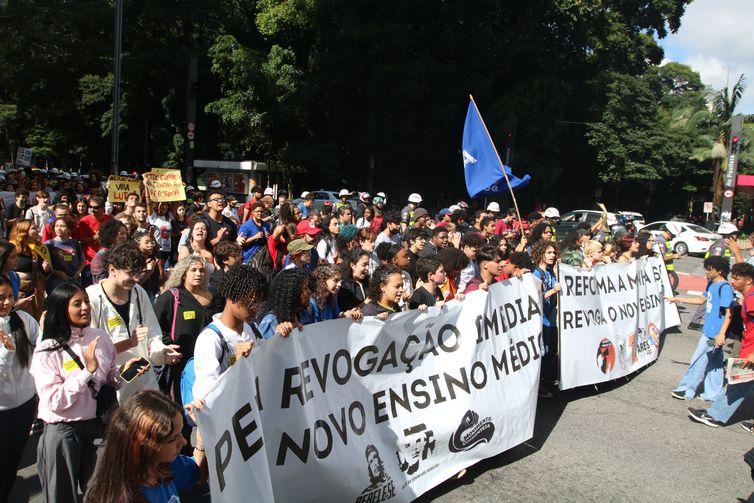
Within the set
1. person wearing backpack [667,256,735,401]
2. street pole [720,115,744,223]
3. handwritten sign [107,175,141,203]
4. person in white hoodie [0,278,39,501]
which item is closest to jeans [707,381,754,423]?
person wearing backpack [667,256,735,401]

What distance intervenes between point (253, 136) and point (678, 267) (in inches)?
726

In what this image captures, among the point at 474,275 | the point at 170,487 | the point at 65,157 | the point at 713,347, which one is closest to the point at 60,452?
the point at 170,487

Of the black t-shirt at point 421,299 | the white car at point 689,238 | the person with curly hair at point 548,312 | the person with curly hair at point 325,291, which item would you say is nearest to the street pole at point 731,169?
the white car at point 689,238

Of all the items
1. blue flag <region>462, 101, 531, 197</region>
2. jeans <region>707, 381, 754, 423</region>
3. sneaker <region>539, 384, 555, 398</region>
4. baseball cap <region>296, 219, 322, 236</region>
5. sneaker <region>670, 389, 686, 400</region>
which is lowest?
sneaker <region>670, 389, 686, 400</region>

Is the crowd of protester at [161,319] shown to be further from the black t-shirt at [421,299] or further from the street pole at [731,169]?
the street pole at [731,169]

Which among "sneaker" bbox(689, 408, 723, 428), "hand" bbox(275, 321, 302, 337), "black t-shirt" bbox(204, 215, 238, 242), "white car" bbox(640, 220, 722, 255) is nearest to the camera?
"hand" bbox(275, 321, 302, 337)

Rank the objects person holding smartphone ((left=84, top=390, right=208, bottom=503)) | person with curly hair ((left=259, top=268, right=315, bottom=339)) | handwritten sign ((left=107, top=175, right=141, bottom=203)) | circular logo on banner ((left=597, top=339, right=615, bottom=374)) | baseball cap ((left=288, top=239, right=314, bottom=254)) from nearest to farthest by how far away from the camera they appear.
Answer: person holding smartphone ((left=84, top=390, right=208, bottom=503)) → person with curly hair ((left=259, top=268, right=315, bottom=339)) → baseball cap ((left=288, top=239, right=314, bottom=254)) → circular logo on banner ((left=597, top=339, right=615, bottom=374)) → handwritten sign ((left=107, top=175, right=141, bottom=203))

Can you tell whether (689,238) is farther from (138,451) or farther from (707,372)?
(138,451)

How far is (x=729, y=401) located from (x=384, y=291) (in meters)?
3.66

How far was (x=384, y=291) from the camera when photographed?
204 inches

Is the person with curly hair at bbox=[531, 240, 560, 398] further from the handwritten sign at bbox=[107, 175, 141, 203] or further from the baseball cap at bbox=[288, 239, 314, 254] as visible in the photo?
the handwritten sign at bbox=[107, 175, 141, 203]

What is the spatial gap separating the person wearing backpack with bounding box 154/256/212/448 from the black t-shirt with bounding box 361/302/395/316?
1.15 meters

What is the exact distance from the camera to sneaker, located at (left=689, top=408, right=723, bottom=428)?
6.59 metres

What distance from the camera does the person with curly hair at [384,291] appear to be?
5.14 metres
